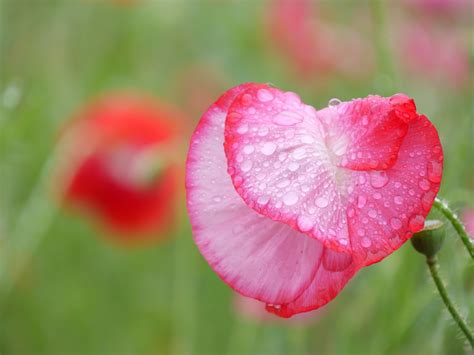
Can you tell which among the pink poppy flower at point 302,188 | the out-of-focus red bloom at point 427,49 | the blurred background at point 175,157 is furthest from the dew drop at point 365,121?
the out-of-focus red bloom at point 427,49

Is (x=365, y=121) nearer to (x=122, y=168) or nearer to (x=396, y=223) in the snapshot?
(x=396, y=223)

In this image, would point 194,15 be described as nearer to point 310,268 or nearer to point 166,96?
point 166,96

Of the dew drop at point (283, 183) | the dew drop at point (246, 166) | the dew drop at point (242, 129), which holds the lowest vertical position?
the dew drop at point (283, 183)

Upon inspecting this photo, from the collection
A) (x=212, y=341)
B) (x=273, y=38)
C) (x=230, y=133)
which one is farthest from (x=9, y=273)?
(x=273, y=38)

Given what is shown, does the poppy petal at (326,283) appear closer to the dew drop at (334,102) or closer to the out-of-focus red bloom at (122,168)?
the dew drop at (334,102)

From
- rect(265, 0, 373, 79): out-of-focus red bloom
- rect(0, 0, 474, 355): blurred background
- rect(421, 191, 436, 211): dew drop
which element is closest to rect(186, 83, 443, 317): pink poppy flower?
rect(421, 191, 436, 211): dew drop

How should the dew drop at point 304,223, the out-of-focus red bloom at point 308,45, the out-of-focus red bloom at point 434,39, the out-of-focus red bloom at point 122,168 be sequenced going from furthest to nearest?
the out-of-focus red bloom at point 308,45 → the out-of-focus red bloom at point 434,39 → the out-of-focus red bloom at point 122,168 → the dew drop at point 304,223
